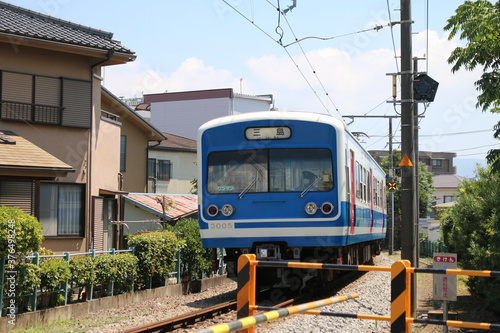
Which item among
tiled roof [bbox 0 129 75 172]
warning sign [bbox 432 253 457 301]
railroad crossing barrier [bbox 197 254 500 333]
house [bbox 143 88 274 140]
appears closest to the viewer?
railroad crossing barrier [bbox 197 254 500 333]

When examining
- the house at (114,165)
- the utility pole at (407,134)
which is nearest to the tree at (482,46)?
the utility pole at (407,134)

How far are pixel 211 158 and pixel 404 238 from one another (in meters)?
3.72

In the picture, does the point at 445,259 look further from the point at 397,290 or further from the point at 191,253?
the point at 191,253

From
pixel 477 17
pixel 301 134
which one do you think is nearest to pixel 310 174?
pixel 301 134

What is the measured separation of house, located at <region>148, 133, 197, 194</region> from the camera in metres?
34.1

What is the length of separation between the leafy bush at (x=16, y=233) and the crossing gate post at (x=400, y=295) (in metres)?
6.45

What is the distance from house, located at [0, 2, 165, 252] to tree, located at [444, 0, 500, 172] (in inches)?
334

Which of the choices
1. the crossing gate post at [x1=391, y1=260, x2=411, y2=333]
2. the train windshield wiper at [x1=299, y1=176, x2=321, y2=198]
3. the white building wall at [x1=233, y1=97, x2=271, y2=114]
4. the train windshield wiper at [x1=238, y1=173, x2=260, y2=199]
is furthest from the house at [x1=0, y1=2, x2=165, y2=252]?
the white building wall at [x1=233, y1=97, x2=271, y2=114]

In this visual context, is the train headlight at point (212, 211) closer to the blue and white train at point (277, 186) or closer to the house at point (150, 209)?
the blue and white train at point (277, 186)

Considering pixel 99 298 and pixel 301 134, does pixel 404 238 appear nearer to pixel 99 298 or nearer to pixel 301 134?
pixel 301 134

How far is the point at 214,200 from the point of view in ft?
40.0

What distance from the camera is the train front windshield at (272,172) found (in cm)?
1205

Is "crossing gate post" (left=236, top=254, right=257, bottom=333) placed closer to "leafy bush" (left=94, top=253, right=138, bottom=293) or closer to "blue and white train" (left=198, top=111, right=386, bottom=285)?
"blue and white train" (left=198, top=111, right=386, bottom=285)

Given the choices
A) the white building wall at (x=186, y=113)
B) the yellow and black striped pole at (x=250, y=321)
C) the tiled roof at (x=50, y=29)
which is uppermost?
the white building wall at (x=186, y=113)
